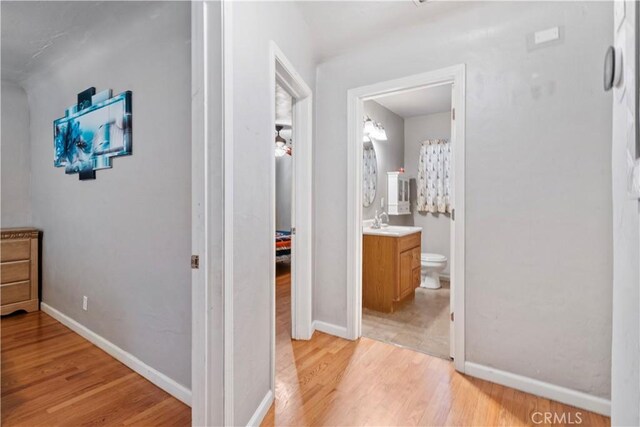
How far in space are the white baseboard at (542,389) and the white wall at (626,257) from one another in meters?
1.37

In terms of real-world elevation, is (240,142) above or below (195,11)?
below

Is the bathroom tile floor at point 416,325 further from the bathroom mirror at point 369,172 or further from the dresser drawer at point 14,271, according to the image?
the dresser drawer at point 14,271

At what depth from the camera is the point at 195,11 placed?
1240mm

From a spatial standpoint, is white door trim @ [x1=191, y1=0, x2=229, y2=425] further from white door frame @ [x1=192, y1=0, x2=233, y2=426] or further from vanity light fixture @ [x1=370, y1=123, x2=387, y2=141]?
vanity light fixture @ [x1=370, y1=123, x2=387, y2=141]

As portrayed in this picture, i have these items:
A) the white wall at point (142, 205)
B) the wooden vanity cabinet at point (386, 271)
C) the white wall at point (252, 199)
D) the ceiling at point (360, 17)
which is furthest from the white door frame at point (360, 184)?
→ the white wall at point (142, 205)

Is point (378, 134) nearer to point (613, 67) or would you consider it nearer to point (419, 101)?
point (419, 101)

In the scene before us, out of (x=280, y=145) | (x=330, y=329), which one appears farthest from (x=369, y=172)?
(x=280, y=145)

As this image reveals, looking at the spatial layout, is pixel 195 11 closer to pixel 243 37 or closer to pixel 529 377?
pixel 243 37

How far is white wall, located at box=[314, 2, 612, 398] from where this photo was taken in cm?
163

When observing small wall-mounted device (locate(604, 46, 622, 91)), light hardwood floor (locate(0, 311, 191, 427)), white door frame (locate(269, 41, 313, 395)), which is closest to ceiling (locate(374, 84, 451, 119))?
white door frame (locate(269, 41, 313, 395))

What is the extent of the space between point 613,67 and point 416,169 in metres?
4.03

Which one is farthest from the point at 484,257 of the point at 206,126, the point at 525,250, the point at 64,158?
the point at 64,158

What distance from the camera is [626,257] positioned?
603 millimetres

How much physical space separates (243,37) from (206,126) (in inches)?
19.7
